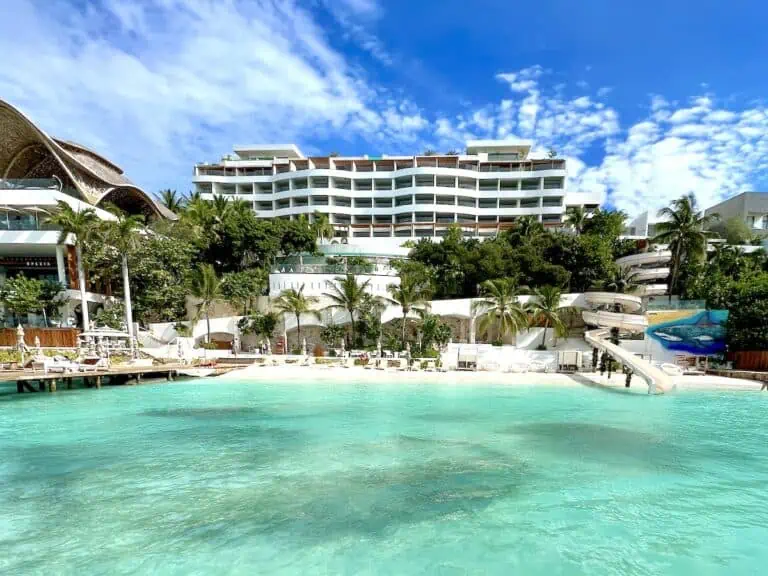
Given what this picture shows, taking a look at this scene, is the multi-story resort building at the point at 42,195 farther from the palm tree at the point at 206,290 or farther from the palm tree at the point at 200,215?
the palm tree at the point at 206,290

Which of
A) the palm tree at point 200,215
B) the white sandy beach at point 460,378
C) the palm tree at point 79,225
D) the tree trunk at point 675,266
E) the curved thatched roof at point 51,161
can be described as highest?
the curved thatched roof at point 51,161

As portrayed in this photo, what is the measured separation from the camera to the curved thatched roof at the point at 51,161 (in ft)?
104

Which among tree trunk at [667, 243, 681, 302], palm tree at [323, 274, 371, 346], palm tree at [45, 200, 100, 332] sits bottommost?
palm tree at [323, 274, 371, 346]

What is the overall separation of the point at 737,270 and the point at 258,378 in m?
39.8

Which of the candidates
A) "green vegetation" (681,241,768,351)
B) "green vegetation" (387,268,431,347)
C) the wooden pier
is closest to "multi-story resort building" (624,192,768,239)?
"green vegetation" (681,241,768,351)

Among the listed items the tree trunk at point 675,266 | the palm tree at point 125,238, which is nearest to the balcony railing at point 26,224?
the palm tree at point 125,238

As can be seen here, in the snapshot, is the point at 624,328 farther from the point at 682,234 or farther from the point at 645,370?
the point at 682,234

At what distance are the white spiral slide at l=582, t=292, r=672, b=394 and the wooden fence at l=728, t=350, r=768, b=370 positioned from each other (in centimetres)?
604

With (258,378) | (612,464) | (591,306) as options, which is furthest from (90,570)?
(591,306)

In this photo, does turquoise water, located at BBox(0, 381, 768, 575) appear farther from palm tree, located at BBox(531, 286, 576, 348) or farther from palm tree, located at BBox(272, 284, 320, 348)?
palm tree, located at BBox(272, 284, 320, 348)

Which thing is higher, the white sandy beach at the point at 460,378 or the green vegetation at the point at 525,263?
the green vegetation at the point at 525,263

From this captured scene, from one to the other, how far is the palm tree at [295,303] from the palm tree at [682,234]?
30478mm

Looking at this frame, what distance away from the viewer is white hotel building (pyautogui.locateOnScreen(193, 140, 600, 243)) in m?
58.8

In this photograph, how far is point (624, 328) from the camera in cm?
2561
